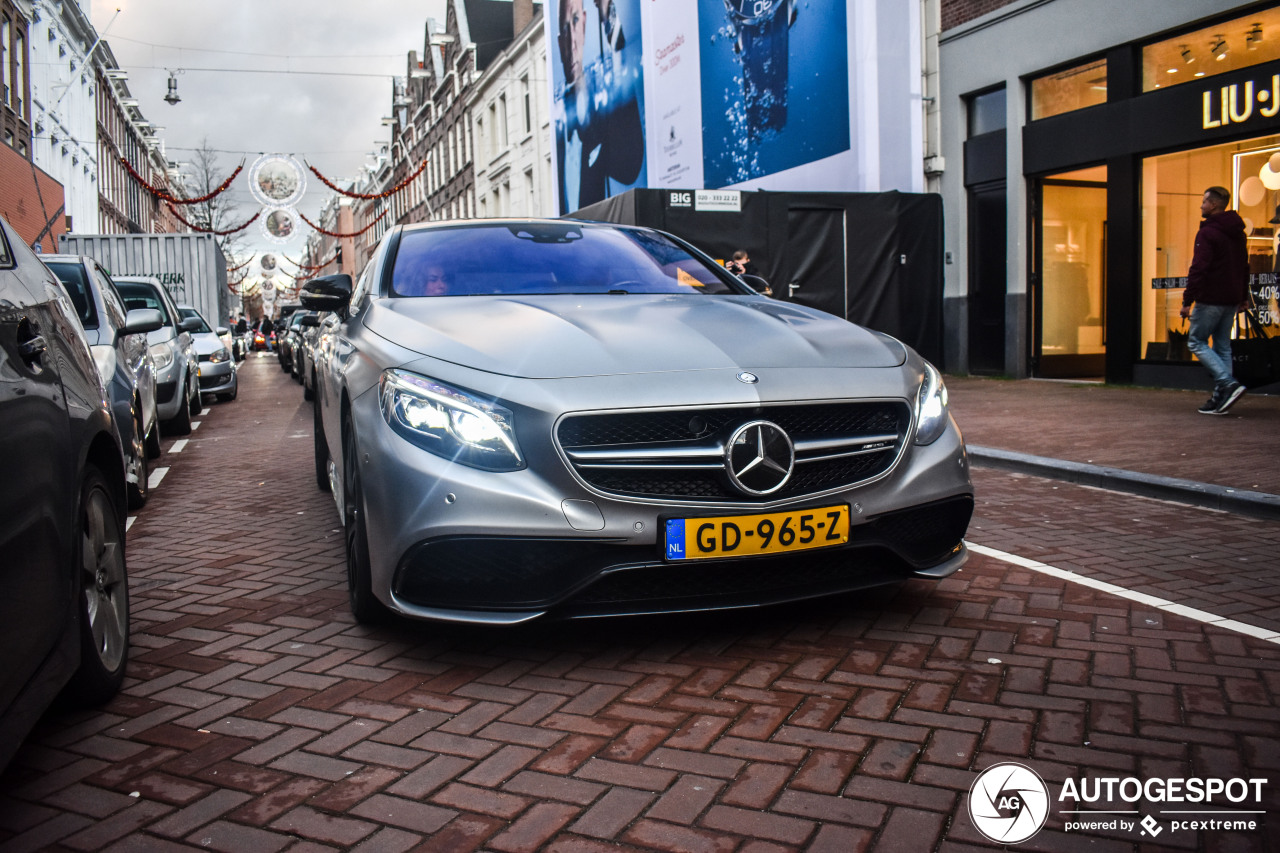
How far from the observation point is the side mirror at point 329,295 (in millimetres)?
4891

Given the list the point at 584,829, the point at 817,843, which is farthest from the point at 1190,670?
the point at 584,829

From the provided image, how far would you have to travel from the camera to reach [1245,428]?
8359mm

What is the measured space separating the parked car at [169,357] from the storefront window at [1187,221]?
1033 centimetres

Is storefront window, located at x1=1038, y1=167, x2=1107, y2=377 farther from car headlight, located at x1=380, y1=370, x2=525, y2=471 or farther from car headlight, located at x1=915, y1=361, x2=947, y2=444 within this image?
car headlight, located at x1=380, y1=370, x2=525, y2=471

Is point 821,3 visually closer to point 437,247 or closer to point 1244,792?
point 437,247

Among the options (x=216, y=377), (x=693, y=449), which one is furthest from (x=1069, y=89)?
(x=693, y=449)

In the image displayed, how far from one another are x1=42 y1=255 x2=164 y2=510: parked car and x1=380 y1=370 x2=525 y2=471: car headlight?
2.82 m

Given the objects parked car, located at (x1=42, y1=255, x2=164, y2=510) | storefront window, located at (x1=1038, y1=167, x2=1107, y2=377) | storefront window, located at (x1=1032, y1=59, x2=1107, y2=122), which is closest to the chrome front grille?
parked car, located at (x1=42, y1=255, x2=164, y2=510)

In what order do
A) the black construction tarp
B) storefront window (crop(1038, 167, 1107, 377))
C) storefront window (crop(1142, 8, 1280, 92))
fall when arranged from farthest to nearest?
the black construction tarp < storefront window (crop(1038, 167, 1107, 377)) < storefront window (crop(1142, 8, 1280, 92))

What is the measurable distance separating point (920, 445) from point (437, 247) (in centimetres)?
238

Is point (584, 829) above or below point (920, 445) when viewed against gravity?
below

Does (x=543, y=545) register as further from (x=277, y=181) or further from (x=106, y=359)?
(x=277, y=181)

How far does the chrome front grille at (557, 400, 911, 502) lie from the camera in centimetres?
314

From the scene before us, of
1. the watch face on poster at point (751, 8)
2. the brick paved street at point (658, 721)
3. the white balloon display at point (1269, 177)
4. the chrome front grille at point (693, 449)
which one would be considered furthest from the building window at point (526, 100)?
the chrome front grille at point (693, 449)
